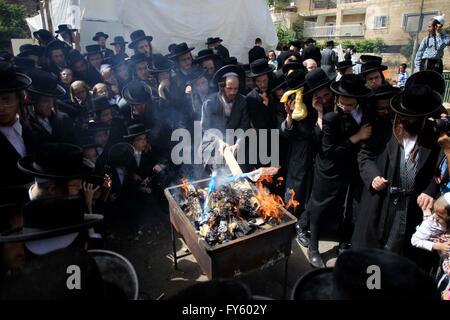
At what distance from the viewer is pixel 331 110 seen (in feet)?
13.2

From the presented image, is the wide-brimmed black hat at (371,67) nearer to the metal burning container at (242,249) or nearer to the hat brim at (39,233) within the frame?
the metal burning container at (242,249)

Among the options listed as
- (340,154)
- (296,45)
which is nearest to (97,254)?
(340,154)

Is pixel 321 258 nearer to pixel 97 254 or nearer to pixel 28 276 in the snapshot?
pixel 97 254

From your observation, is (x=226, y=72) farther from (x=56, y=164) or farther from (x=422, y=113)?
(x=56, y=164)

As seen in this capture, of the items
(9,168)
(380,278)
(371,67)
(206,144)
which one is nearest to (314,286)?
(380,278)

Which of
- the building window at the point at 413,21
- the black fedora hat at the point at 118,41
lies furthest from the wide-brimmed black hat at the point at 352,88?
the building window at the point at 413,21

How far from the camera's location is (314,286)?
1.78 metres

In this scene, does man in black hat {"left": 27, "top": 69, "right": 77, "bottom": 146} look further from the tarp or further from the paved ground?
the tarp

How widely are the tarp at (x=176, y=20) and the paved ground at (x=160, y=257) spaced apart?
21.8ft
